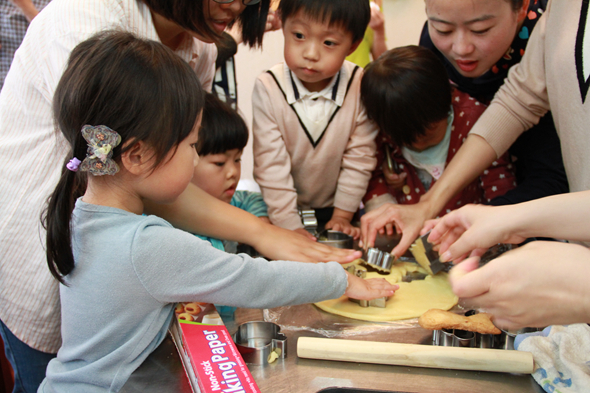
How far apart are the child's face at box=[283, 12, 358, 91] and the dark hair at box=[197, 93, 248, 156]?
238 mm

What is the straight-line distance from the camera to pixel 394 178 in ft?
5.03

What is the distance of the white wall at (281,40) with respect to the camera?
3068 millimetres

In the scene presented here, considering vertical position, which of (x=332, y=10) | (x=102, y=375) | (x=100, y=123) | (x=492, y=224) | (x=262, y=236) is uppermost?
(x=332, y=10)

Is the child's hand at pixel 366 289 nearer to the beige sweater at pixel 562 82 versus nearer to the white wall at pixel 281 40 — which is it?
the beige sweater at pixel 562 82

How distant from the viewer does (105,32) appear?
2.70ft

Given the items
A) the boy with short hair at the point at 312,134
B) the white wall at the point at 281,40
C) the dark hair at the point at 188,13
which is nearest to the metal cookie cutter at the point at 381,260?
the boy with short hair at the point at 312,134

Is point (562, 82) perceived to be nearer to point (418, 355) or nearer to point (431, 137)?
point (431, 137)

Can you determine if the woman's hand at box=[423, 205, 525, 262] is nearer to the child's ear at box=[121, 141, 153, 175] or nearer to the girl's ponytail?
the child's ear at box=[121, 141, 153, 175]

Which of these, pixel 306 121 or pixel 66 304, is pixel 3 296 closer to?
pixel 66 304

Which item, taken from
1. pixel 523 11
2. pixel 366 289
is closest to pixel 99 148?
pixel 366 289

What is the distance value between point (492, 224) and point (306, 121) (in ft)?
2.68

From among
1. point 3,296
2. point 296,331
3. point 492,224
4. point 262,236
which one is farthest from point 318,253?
point 3,296

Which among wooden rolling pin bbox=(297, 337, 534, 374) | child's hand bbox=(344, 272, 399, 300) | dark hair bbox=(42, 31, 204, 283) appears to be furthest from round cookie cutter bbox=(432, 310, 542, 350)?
dark hair bbox=(42, 31, 204, 283)

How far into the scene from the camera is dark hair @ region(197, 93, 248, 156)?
1274mm
